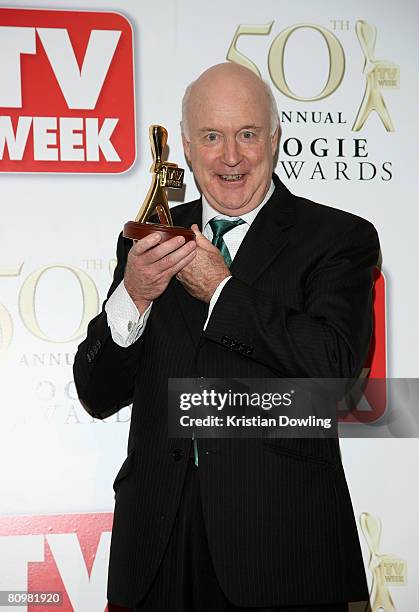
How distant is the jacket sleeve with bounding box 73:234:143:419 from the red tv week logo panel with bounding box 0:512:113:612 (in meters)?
0.45

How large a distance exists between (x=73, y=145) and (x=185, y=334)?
69 cm

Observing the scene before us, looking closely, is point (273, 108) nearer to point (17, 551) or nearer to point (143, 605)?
point (143, 605)

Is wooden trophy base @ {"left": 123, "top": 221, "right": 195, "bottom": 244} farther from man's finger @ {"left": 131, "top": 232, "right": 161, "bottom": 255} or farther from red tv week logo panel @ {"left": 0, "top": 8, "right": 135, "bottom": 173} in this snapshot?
red tv week logo panel @ {"left": 0, "top": 8, "right": 135, "bottom": 173}

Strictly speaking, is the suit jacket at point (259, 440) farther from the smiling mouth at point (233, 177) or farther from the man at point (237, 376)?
the smiling mouth at point (233, 177)

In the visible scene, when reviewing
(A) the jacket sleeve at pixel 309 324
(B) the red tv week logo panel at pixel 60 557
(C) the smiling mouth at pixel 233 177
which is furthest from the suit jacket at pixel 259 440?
(B) the red tv week logo panel at pixel 60 557

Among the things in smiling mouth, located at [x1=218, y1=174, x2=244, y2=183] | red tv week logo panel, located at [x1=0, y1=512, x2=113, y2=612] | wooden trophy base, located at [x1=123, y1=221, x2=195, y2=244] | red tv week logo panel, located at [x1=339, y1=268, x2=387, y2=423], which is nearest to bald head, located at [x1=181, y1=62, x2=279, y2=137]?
smiling mouth, located at [x1=218, y1=174, x2=244, y2=183]

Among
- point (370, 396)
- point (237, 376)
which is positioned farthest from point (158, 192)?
point (370, 396)

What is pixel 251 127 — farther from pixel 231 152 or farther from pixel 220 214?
pixel 220 214

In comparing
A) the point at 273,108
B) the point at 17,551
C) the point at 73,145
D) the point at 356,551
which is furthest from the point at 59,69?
the point at 356,551

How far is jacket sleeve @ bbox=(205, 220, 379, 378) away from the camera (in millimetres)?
1448

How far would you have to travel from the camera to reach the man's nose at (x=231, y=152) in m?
1.68

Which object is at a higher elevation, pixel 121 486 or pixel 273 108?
pixel 273 108

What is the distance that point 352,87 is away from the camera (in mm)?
2121

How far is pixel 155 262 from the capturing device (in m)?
1.45
